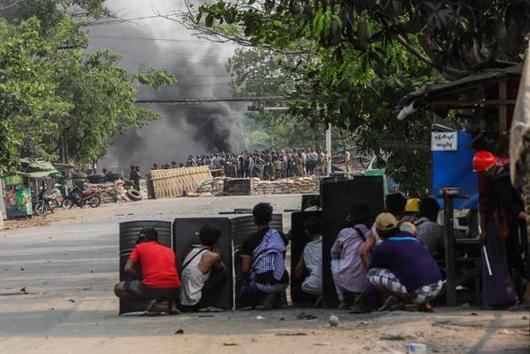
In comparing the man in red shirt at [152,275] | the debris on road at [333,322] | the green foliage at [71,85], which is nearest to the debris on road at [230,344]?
the debris on road at [333,322]

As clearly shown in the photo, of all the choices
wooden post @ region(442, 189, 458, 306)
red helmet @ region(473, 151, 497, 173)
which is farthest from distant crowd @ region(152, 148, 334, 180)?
red helmet @ region(473, 151, 497, 173)

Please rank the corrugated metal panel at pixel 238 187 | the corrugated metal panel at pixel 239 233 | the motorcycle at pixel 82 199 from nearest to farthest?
the corrugated metal panel at pixel 239 233
the motorcycle at pixel 82 199
the corrugated metal panel at pixel 238 187

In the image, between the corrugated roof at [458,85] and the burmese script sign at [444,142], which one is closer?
the corrugated roof at [458,85]

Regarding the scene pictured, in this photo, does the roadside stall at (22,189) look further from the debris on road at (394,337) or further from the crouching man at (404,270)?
the debris on road at (394,337)

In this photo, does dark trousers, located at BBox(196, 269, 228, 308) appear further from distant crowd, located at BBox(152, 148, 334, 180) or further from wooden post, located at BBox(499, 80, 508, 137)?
distant crowd, located at BBox(152, 148, 334, 180)

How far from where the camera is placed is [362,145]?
17.9 meters

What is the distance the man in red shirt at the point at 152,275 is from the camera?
11273mm

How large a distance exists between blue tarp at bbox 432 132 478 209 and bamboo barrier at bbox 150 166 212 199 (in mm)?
41279

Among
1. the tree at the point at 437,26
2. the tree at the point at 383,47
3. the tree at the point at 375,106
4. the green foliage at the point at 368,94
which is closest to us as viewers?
the tree at the point at 437,26

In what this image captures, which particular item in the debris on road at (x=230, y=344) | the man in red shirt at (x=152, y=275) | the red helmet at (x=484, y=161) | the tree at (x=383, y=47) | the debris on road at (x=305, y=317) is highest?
the tree at (x=383, y=47)

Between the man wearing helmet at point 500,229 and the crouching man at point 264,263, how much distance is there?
248cm

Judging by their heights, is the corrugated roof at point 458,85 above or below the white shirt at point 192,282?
above

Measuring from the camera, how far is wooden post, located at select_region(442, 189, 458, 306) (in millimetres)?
10750

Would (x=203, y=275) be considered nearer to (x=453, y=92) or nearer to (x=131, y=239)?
(x=131, y=239)
